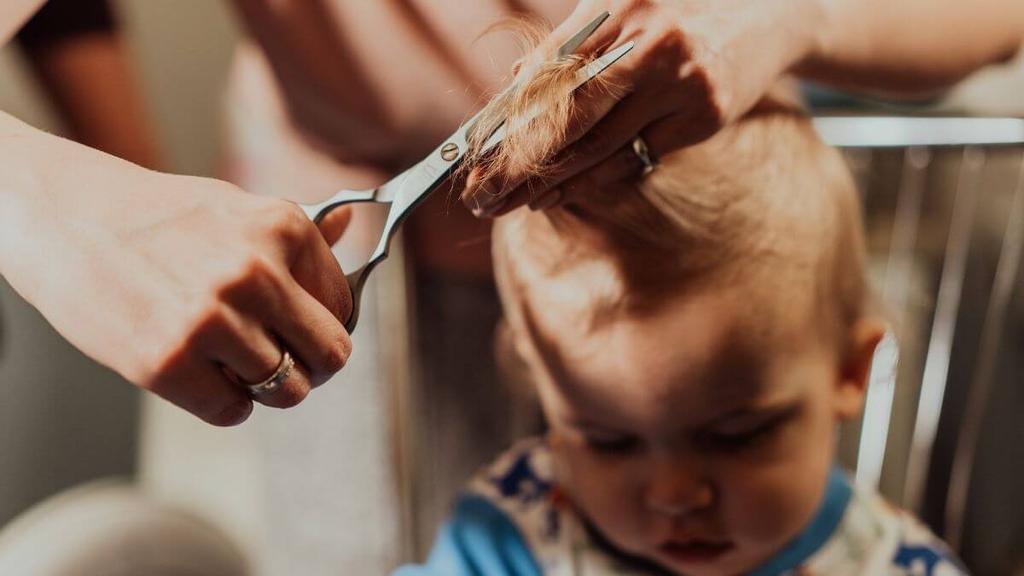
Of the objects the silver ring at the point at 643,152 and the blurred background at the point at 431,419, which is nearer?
the silver ring at the point at 643,152

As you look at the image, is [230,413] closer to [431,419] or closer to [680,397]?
[680,397]

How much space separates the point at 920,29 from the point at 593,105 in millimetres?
186

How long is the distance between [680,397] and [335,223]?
201 mm

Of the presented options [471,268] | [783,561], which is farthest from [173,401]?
[783,561]

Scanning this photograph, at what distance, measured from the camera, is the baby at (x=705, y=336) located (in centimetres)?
43

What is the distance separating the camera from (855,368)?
543 mm

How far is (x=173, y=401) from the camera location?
278mm

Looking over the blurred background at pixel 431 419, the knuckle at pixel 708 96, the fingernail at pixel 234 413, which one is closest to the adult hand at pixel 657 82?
the knuckle at pixel 708 96

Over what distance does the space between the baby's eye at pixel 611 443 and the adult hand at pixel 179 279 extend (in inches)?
8.9

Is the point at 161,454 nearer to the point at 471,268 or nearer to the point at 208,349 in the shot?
the point at 471,268

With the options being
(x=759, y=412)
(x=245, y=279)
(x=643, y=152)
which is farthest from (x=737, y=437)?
(x=245, y=279)

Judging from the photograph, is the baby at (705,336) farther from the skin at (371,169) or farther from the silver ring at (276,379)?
the silver ring at (276,379)

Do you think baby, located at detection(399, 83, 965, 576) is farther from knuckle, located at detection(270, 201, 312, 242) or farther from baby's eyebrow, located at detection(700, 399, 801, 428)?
knuckle, located at detection(270, 201, 312, 242)

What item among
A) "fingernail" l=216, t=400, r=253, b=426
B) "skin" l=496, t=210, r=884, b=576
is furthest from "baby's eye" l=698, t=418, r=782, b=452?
"fingernail" l=216, t=400, r=253, b=426
